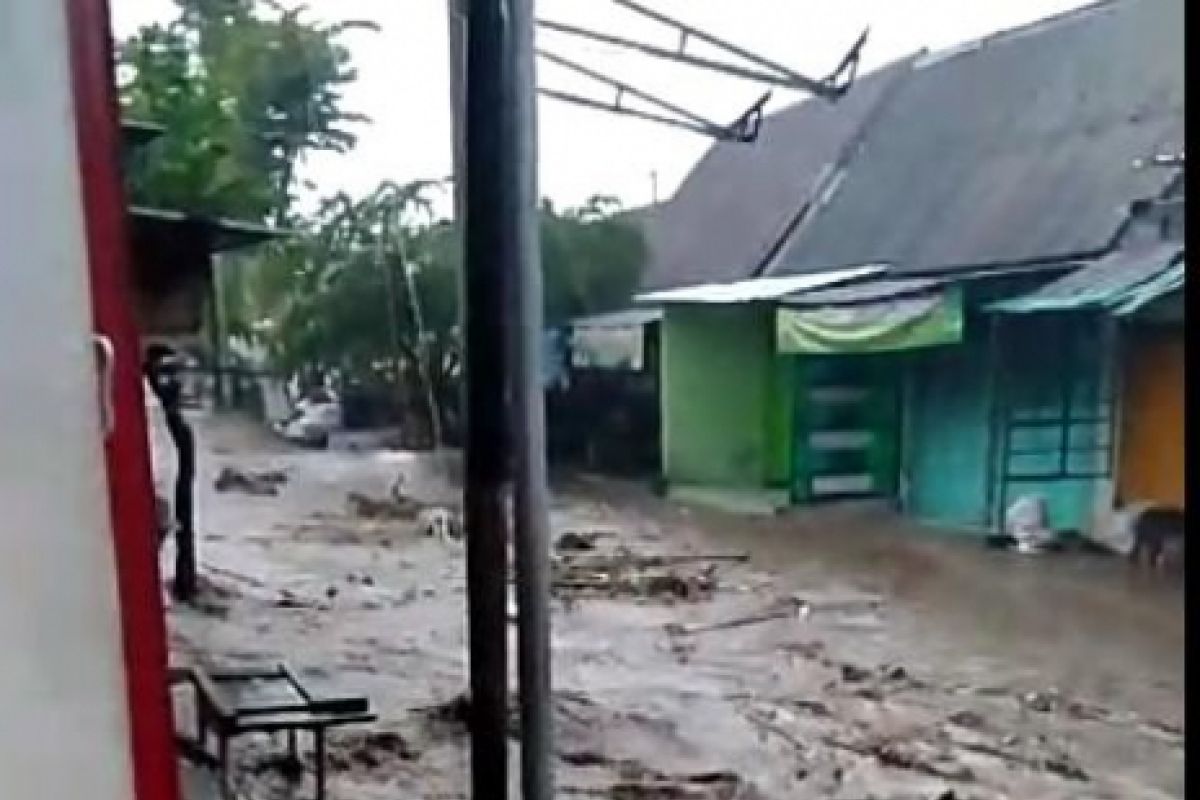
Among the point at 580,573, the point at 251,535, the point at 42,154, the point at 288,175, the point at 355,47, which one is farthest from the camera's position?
the point at 580,573

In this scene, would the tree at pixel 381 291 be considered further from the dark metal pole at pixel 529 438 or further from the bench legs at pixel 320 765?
the dark metal pole at pixel 529 438

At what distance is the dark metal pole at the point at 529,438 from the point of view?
145cm

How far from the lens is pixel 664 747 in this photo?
11.9 feet

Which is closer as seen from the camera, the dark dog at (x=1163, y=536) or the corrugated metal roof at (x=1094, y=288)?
the dark dog at (x=1163, y=536)

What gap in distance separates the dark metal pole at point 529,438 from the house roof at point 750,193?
1.50m

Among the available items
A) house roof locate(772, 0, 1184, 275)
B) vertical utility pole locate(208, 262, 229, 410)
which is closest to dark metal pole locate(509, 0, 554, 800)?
vertical utility pole locate(208, 262, 229, 410)

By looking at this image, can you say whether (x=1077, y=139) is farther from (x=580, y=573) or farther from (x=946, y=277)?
(x=580, y=573)

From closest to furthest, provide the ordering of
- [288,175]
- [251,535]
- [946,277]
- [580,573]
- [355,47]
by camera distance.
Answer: [355,47]
[288,175]
[946,277]
[251,535]
[580,573]

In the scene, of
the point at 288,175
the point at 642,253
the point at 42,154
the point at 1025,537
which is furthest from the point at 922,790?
the point at 42,154

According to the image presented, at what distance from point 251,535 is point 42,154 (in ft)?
10.6

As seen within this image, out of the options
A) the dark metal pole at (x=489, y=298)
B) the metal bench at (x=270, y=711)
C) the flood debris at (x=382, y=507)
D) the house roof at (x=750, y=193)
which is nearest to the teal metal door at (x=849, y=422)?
the house roof at (x=750, y=193)

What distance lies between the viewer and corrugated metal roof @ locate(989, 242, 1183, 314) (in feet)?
7.49

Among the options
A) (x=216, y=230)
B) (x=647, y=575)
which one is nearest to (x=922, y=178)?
(x=647, y=575)

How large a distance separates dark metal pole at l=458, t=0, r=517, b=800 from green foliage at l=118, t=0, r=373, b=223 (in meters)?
0.78
